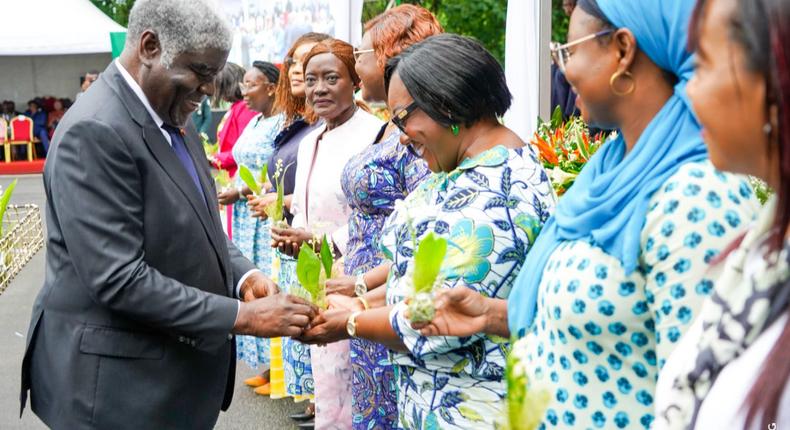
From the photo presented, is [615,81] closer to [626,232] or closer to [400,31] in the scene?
[626,232]

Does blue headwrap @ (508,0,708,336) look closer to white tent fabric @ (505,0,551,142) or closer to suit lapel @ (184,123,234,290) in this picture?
suit lapel @ (184,123,234,290)

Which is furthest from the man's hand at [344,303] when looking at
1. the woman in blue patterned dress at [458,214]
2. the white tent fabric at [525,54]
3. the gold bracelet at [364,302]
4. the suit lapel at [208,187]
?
the white tent fabric at [525,54]

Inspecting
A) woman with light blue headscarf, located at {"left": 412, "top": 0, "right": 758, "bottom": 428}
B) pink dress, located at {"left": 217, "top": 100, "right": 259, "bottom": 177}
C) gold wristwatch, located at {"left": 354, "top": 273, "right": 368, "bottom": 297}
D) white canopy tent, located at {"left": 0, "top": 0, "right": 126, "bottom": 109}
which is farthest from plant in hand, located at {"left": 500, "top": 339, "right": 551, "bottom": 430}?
white canopy tent, located at {"left": 0, "top": 0, "right": 126, "bottom": 109}

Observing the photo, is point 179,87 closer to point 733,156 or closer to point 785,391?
point 733,156

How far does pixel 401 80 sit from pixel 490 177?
1.60 feet

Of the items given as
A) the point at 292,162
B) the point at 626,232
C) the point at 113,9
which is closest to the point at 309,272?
the point at 626,232

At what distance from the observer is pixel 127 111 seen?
293 cm

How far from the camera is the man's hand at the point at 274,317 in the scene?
121 inches

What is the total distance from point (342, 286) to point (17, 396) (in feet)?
13.2

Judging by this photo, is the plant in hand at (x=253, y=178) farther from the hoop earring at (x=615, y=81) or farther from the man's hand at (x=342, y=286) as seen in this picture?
the hoop earring at (x=615, y=81)

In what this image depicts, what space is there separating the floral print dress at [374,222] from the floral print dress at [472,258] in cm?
121

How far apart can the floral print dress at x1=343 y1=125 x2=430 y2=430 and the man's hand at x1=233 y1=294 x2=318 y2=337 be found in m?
1.11

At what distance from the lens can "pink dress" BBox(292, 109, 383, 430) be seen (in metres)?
5.07

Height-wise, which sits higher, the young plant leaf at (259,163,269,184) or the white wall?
the young plant leaf at (259,163,269,184)
